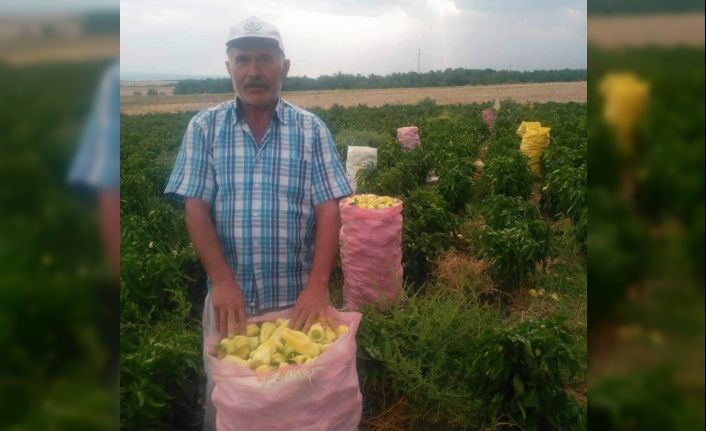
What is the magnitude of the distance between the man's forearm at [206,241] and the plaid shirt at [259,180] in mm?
46

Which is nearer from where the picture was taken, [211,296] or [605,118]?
[605,118]

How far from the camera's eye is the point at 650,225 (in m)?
0.72

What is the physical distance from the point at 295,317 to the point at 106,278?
1295mm

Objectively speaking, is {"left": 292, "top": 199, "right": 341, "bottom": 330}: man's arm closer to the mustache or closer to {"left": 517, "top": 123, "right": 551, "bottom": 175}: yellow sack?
the mustache

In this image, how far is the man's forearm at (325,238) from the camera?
2238mm

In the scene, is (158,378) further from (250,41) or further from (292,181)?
(250,41)

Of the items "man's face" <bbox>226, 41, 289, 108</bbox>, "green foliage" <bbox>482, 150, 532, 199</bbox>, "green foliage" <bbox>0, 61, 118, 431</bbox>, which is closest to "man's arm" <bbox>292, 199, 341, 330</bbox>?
"man's face" <bbox>226, 41, 289, 108</bbox>

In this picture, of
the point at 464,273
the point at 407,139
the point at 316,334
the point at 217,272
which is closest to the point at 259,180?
the point at 217,272

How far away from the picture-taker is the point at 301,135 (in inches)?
90.4

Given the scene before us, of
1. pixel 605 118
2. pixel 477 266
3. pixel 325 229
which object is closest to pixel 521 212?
pixel 477 266

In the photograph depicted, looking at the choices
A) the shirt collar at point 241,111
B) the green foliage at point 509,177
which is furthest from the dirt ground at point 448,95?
the shirt collar at point 241,111

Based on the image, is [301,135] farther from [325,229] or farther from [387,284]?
[387,284]

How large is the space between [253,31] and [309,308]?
101cm

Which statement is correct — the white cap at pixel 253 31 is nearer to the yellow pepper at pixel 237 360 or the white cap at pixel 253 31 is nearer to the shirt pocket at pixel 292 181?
the shirt pocket at pixel 292 181
